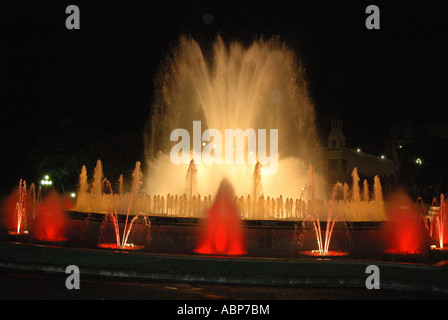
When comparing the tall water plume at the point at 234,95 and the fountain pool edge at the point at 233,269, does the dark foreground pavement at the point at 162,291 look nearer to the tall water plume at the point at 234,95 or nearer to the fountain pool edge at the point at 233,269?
the fountain pool edge at the point at 233,269

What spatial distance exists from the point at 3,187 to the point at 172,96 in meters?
22.3

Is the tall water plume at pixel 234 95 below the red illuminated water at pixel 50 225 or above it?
above

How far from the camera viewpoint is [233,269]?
39.2 ft

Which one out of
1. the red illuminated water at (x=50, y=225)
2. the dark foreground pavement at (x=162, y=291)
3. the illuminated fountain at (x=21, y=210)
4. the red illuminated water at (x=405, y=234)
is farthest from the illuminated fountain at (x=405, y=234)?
the illuminated fountain at (x=21, y=210)

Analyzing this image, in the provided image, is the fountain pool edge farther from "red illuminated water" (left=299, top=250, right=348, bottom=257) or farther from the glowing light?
the glowing light

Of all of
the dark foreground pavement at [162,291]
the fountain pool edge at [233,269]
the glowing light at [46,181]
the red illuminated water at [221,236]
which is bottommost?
the dark foreground pavement at [162,291]

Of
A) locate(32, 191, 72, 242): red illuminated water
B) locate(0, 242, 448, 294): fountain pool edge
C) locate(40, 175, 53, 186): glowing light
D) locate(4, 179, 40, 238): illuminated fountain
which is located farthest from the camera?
locate(40, 175, 53, 186): glowing light

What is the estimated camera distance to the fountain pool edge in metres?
11.4

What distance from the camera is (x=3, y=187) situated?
45688mm

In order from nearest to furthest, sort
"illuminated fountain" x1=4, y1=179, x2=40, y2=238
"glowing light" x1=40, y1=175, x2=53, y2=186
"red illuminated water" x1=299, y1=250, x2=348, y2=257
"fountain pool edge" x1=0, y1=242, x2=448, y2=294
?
"fountain pool edge" x1=0, y1=242, x2=448, y2=294 < "red illuminated water" x1=299, y1=250, x2=348, y2=257 < "illuminated fountain" x1=4, y1=179, x2=40, y2=238 < "glowing light" x1=40, y1=175, x2=53, y2=186

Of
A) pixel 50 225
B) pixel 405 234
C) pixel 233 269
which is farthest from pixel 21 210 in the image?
pixel 405 234

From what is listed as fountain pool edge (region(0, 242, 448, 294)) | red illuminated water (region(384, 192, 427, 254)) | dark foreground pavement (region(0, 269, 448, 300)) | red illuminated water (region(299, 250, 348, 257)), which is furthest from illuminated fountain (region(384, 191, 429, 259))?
dark foreground pavement (region(0, 269, 448, 300))

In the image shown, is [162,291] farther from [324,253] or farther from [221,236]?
[324,253]

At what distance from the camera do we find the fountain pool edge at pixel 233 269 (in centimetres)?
1143
